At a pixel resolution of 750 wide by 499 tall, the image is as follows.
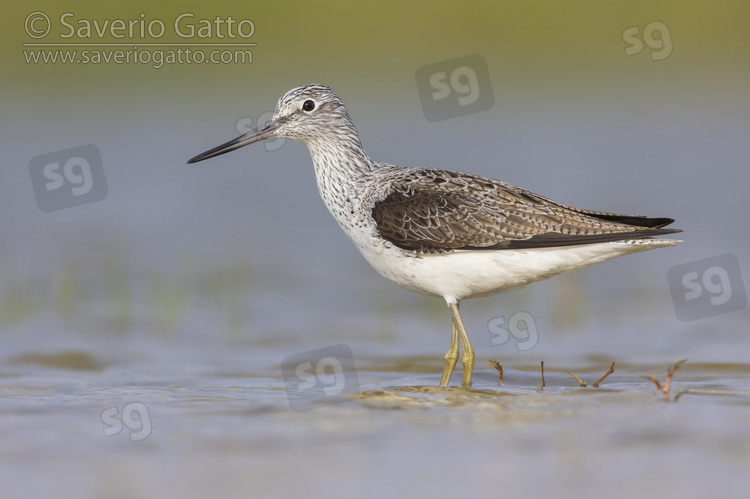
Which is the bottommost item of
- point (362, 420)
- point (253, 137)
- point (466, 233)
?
point (362, 420)

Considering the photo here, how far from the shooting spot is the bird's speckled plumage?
7.50 meters

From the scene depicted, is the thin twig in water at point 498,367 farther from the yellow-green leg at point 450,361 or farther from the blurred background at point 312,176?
the yellow-green leg at point 450,361

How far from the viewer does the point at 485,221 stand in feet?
25.1

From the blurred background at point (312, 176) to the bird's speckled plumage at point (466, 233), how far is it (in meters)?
0.89

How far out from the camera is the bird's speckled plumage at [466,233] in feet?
24.6

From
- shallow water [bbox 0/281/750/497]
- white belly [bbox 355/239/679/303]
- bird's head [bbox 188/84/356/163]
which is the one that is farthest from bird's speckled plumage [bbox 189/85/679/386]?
shallow water [bbox 0/281/750/497]

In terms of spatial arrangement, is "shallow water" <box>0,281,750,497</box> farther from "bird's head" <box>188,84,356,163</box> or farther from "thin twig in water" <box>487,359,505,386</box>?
"bird's head" <box>188,84,356,163</box>

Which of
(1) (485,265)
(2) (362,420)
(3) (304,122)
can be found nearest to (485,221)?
(1) (485,265)

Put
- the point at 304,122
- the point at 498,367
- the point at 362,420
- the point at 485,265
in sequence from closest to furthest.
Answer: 1. the point at 362,420
2. the point at 498,367
3. the point at 485,265
4. the point at 304,122

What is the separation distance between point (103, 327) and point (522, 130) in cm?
977

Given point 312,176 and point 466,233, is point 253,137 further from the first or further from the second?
point 312,176

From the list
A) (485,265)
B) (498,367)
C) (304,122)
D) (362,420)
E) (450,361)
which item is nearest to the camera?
(362,420)

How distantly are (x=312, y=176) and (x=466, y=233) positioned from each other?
24.5 ft

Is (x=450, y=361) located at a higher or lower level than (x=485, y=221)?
lower
